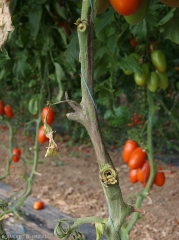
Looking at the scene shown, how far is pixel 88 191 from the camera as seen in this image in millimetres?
2514

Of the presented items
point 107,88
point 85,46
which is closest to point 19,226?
point 107,88

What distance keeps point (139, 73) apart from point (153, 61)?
105 mm

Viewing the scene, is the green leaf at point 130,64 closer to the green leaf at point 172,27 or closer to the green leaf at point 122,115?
the green leaf at point 122,115

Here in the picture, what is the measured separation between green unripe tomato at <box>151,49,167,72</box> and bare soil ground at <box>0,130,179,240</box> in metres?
0.79

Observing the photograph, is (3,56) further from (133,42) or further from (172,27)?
→ (133,42)

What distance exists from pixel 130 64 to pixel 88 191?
142 centimetres

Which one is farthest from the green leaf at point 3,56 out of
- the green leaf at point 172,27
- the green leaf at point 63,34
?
the green leaf at point 63,34

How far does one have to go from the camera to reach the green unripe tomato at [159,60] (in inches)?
53.7

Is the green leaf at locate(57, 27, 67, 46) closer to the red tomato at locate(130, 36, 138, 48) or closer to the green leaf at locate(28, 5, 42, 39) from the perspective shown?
the green leaf at locate(28, 5, 42, 39)

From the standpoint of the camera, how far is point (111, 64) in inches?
53.5

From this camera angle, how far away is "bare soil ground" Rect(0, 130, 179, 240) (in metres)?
1.89

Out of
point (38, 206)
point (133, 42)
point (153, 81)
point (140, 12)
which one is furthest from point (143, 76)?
point (38, 206)

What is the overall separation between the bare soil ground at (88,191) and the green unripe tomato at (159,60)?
0.79 m

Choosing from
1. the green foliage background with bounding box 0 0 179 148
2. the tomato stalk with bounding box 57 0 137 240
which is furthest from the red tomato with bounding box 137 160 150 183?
the tomato stalk with bounding box 57 0 137 240
